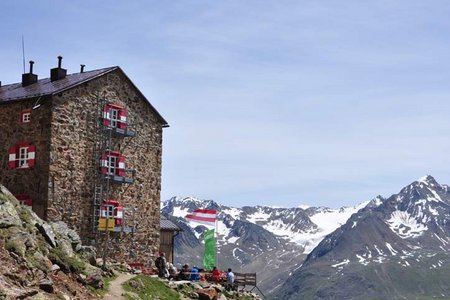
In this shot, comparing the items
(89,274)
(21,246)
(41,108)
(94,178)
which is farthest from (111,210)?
(21,246)

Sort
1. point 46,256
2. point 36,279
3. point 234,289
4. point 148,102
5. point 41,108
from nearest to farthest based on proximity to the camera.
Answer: point 36,279 < point 46,256 < point 41,108 < point 234,289 < point 148,102

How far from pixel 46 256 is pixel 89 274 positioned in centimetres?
270

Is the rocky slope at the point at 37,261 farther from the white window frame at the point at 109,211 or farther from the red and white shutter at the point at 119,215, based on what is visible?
the red and white shutter at the point at 119,215

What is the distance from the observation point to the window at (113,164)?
51406mm

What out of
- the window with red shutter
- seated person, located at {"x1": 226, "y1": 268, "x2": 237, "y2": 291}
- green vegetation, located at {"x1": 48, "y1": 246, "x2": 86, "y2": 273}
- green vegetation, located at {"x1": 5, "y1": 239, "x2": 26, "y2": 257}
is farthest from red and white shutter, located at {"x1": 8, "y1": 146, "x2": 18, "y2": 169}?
green vegetation, located at {"x1": 5, "y1": 239, "x2": 26, "y2": 257}

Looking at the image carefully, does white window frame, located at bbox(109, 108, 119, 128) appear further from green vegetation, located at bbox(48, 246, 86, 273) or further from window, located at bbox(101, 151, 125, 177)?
green vegetation, located at bbox(48, 246, 86, 273)

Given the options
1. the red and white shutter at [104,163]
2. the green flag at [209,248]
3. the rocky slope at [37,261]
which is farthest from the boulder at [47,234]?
the green flag at [209,248]

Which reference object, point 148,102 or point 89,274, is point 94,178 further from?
point 89,274

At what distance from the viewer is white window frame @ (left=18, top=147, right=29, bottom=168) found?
48.3 metres

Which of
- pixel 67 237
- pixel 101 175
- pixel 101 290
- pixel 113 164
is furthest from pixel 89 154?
pixel 101 290

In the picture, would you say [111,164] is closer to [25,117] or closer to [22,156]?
[22,156]

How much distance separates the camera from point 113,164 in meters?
52.3

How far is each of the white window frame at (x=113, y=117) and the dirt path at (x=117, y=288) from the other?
14353mm

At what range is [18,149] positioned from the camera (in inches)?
1928
